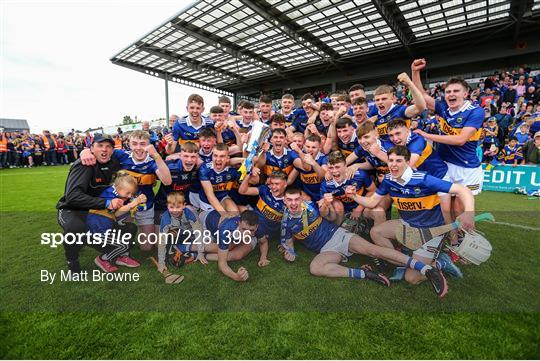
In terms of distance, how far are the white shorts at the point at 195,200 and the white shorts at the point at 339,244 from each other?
6.40ft

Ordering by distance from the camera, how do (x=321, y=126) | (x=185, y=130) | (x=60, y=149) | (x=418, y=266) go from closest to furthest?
(x=418, y=266)
(x=185, y=130)
(x=321, y=126)
(x=60, y=149)

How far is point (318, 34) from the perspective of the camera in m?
17.0

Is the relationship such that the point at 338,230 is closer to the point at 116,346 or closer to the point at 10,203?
the point at 116,346

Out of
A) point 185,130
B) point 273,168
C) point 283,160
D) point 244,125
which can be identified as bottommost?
point 273,168

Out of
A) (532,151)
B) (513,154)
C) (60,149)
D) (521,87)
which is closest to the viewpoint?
(532,151)

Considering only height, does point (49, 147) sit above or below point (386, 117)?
below

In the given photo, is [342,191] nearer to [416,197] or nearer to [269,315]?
[416,197]

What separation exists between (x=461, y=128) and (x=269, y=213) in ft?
8.89

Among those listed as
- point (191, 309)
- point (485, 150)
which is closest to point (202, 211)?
point (191, 309)

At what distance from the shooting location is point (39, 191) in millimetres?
7797

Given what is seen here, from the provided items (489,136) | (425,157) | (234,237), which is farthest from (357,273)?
(489,136)

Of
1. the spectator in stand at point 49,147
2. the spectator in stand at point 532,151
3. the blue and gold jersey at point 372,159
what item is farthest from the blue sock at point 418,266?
the spectator in stand at point 49,147

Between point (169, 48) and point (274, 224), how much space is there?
2190 centimetres

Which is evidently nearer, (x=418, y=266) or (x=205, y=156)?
(x=418, y=266)
